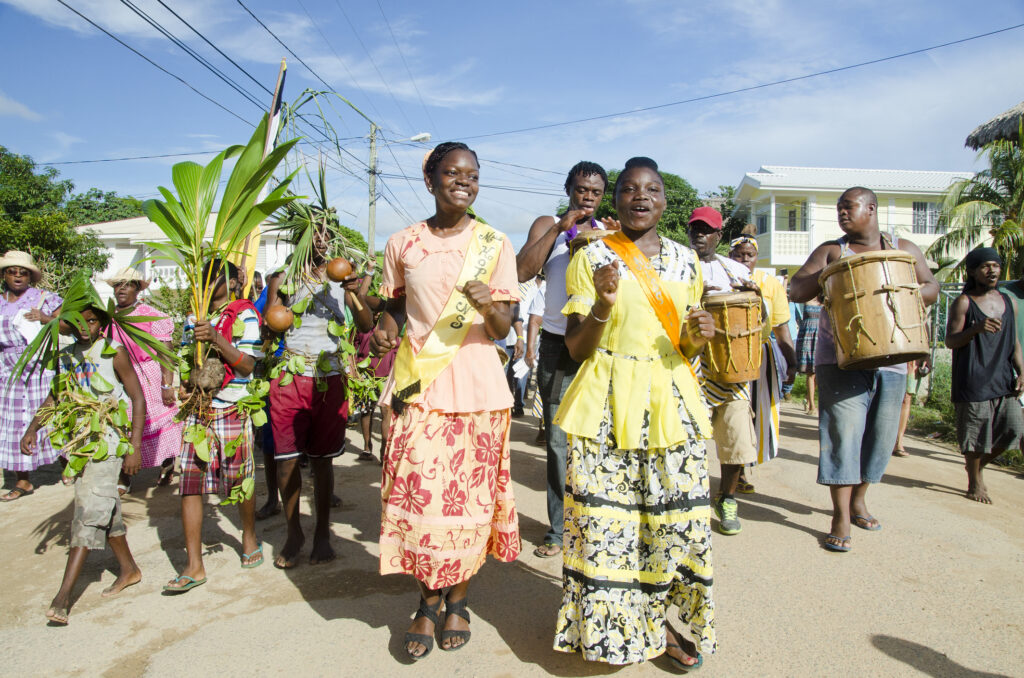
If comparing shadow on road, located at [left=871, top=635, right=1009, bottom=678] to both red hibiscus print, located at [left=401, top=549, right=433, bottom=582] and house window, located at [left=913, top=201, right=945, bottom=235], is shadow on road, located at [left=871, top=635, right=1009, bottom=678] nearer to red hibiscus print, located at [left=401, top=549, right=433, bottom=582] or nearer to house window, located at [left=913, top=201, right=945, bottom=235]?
red hibiscus print, located at [left=401, top=549, right=433, bottom=582]

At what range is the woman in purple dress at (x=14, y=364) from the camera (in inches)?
236

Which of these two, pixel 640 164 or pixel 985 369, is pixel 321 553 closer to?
pixel 640 164

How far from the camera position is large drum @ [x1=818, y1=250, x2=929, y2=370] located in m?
3.90

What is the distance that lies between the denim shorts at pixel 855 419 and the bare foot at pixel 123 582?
4429 mm

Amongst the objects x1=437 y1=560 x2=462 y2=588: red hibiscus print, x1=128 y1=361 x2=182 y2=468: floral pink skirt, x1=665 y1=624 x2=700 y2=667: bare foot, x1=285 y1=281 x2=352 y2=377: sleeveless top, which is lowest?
x1=665 y1=624 x2=700 y2=667: bare foot

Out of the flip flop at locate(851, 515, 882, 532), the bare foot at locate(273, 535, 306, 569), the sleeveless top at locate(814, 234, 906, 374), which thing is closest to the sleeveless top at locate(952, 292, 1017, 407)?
the sleeveless top at locate(814, 234, 906, 374)

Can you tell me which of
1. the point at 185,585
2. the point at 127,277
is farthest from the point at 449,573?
the point at 127,277

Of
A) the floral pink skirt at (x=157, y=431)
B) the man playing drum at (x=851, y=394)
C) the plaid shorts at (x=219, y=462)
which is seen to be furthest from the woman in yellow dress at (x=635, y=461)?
the floral pink skirt at (x=157, y=431)

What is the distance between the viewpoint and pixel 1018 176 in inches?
501

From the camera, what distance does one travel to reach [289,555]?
4.16m

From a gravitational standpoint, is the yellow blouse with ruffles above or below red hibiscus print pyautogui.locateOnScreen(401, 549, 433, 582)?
above

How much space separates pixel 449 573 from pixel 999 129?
741 inches

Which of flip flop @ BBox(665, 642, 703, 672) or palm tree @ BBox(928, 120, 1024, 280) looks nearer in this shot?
flip flop @ BBox(665, 642, 703, 672)

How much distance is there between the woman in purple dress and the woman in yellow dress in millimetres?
5376
